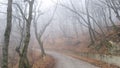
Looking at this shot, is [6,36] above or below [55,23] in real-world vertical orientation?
below

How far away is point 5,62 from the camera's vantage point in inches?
434

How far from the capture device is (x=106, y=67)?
18.9m

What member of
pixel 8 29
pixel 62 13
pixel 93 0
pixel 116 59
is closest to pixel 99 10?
pixel 93 0

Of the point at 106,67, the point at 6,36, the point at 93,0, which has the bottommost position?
the point at 106,67

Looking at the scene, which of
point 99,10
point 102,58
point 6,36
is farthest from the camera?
point 99,10

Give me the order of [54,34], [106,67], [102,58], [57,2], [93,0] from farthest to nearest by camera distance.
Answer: [54,34]
[93,0]
[57,2]
[102,58]
[106,67]

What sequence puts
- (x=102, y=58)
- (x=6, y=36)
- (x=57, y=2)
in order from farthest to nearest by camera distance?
(x=57, y=2) < (x=102, y=58) < (x=6, y=36)

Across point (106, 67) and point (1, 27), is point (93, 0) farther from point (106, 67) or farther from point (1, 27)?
point (106, 67)

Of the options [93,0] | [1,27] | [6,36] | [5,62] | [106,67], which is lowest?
[106,67]

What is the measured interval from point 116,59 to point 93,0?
1271 inches

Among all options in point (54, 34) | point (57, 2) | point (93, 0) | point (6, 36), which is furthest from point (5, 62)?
point (54, 34)

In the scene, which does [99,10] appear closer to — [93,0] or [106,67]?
[93,0]

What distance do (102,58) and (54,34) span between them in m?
64.3

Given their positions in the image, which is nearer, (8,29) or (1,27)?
(8,29)
